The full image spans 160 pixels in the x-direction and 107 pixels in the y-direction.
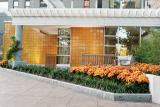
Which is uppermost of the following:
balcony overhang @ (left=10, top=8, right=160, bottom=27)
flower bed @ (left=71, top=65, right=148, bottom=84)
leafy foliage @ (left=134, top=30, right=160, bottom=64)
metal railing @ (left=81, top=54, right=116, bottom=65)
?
balcony overhang @ (left=10, top=8, right=160, bottom=27)

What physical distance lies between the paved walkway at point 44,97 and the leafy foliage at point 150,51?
218 inches

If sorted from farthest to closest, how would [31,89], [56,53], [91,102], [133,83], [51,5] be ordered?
[56,53], [51,5], [31,89], [133,83], [91,102]

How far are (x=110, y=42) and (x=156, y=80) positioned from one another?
39.7 ft

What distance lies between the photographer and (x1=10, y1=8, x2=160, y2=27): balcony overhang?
21547mm

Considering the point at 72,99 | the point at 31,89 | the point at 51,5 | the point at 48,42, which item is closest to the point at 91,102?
the point at 72,99

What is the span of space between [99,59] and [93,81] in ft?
30.0

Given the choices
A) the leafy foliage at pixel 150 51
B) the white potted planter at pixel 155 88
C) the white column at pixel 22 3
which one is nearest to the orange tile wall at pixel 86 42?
the leafy foliage at pixel 150 51

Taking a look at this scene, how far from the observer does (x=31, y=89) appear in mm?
13242

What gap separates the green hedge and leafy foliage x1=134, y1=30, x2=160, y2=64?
4077mm

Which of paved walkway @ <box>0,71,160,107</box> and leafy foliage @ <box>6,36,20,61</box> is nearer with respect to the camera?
paved walkway @ <box>0,71,160,107</box>

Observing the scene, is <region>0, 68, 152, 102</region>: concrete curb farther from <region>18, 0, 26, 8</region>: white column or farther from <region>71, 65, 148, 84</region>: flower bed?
<region>18, 0, 26, 8</region>: white column

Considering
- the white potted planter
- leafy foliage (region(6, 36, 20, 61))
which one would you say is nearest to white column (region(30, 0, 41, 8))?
leafy foliage (region(6, 36, 20, 61))

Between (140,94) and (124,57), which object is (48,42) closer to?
(124,57)

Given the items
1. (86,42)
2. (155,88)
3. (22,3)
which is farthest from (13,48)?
(22,3)
